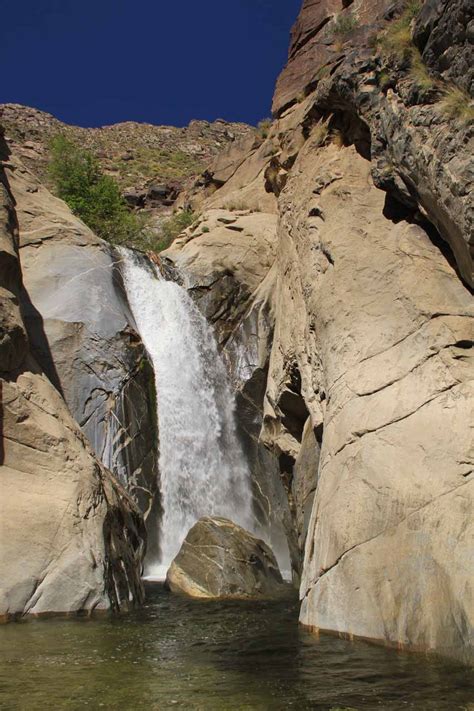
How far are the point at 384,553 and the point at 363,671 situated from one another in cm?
202

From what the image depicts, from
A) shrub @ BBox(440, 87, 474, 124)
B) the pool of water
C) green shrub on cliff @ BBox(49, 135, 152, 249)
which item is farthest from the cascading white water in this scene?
green shrub on cliff @ BBox(49, 135, 152, 249)

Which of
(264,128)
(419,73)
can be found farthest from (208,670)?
(264,128)

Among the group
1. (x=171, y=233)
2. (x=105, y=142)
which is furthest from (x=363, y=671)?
(x=105, y=142)

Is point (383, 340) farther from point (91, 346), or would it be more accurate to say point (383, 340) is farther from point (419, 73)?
point (91, 346)

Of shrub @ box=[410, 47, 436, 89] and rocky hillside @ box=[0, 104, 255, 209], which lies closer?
shrub @ box=[410, 47, 436, 89]

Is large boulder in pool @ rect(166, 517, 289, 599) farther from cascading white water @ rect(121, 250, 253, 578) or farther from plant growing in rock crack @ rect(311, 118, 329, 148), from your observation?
plant growing in rock crack @ rect(311, 118, 329, 148)

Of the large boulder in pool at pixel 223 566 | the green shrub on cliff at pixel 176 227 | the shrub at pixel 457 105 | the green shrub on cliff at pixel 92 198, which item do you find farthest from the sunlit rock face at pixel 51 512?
the green shrub on cliff at pixel 92 198

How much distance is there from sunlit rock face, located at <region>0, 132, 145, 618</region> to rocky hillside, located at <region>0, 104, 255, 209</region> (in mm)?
51172

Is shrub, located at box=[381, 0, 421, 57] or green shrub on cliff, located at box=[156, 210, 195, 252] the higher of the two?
green shrub on cliff, located at box=[156, 210, 195, 252]

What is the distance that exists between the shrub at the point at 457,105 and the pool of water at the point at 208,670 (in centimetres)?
856

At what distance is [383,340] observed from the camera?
41.5 ft

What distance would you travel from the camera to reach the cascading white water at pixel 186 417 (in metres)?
22.8

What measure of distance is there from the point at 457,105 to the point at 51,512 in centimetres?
1061

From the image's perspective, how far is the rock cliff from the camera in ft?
32.0
